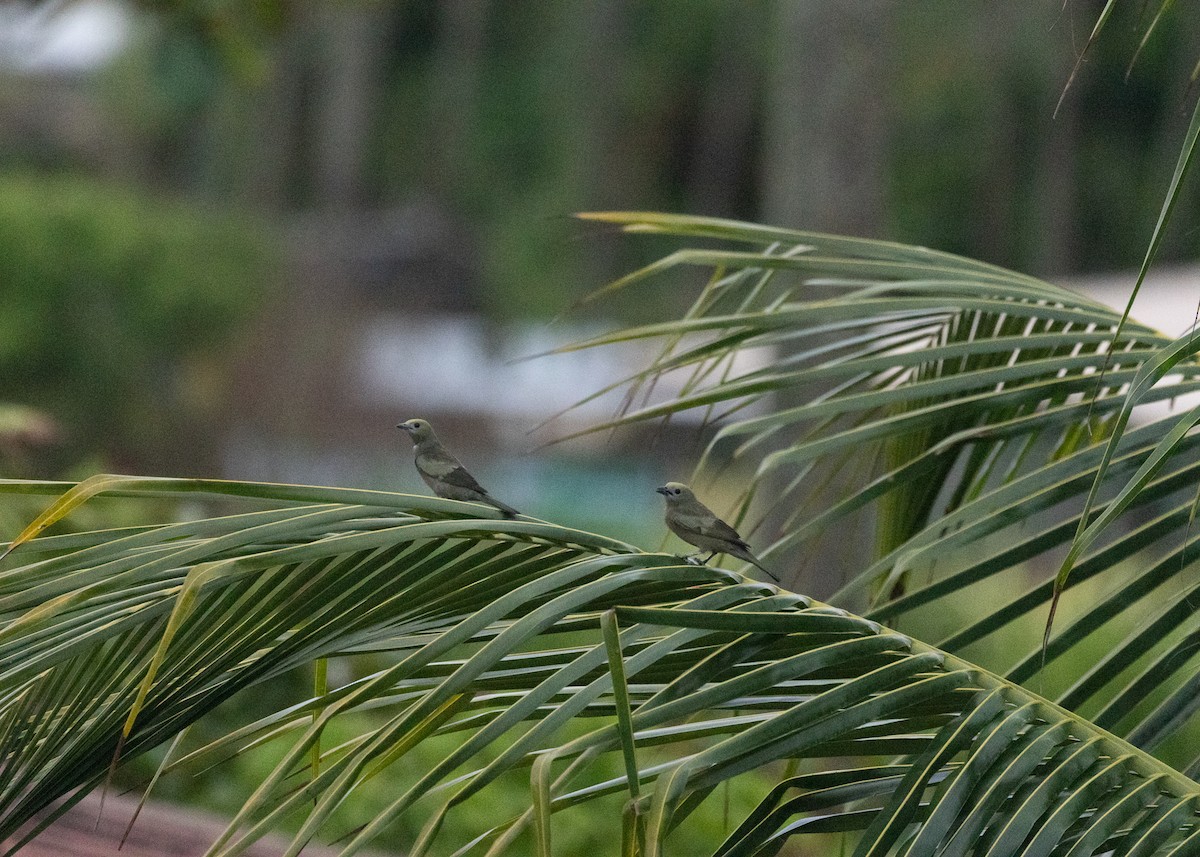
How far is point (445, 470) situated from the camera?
276 centimetres

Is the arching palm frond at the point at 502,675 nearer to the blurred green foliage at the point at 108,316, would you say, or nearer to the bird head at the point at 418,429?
the bird head at the point at 418,429

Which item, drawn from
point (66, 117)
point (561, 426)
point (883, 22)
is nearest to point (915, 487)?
point (883, 22)

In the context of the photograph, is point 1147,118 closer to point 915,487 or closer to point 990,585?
point 990,585

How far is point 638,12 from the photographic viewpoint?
3522cm

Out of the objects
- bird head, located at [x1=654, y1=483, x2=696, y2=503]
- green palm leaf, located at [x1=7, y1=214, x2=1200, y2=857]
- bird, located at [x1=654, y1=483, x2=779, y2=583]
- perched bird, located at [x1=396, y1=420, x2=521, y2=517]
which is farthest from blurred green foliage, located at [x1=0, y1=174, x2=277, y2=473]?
green palm leaf, located at [x1=7, y1=214, x2=1200, y2=857]

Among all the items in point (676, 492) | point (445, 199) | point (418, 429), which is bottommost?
point (676, 492)

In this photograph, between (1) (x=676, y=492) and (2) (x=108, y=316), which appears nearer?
(1) (x=676, y=492)

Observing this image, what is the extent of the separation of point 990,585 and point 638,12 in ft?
90.4

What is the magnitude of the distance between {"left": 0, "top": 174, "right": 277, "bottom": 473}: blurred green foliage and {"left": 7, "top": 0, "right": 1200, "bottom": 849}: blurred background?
0.03m

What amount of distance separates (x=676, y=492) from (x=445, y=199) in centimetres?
3529

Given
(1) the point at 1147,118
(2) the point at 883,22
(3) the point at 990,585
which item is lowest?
(3) the point at 990,585

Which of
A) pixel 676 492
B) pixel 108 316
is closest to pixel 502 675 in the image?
pixel 676 492

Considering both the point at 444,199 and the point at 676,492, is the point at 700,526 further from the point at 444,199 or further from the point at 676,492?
the point at 444,199

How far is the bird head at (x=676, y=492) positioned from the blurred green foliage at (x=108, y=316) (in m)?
10.5
